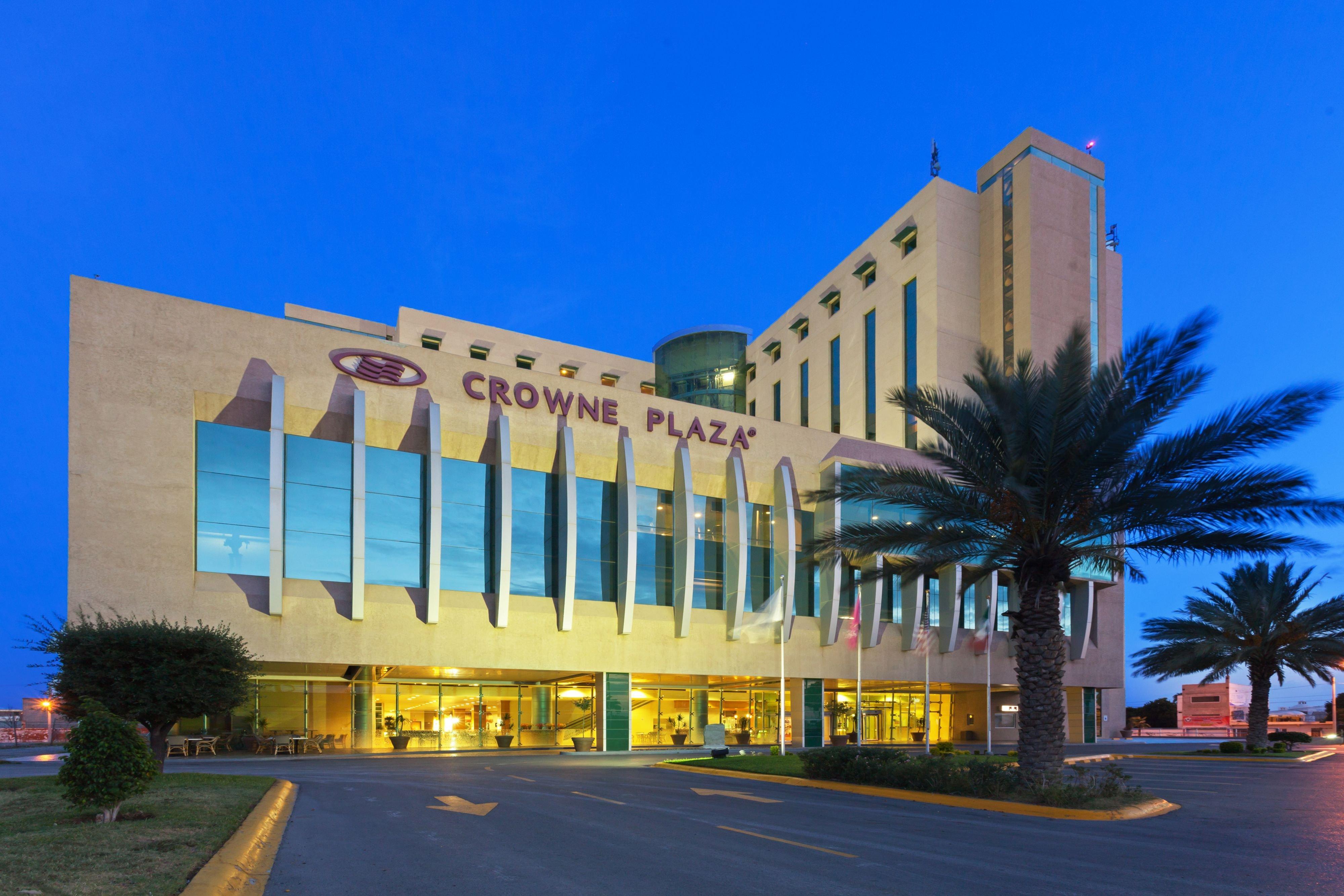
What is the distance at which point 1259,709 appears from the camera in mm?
41031

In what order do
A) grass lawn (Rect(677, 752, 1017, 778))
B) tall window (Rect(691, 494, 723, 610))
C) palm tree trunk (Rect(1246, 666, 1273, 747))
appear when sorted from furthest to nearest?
1. palm tree trunk (Rect(1246, 666, 1273, 747))
2. tall window (Rect(691, 494, 723, 610))
3. grass lawn (Rect(677, 752, 1017, 778))

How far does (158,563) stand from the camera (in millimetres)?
29500

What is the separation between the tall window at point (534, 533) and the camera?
121ft

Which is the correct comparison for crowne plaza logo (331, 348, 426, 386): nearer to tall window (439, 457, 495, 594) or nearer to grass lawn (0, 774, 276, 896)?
tall window (439, 457, 495, 594)

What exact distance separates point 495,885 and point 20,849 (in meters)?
4.47

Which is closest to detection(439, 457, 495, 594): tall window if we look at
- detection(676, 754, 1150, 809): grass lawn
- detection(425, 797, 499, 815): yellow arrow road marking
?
detection(676, 754, 1150, 809): grass lawn

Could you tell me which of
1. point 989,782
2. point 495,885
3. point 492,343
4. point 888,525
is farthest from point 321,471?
point 492,343

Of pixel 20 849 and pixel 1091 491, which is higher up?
pixel 1091 491

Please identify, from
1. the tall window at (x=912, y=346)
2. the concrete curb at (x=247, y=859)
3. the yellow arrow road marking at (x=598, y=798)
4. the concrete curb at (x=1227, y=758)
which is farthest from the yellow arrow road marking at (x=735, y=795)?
the tall window at (x=912, y=346)

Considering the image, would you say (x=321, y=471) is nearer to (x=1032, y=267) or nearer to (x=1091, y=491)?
(x=1091, y=491)

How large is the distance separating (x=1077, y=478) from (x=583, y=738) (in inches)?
970

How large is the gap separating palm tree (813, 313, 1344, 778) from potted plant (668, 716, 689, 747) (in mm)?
23446

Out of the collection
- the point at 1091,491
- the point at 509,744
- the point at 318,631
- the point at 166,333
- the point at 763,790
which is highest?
the point at 166,333

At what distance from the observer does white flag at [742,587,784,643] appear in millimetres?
40500
